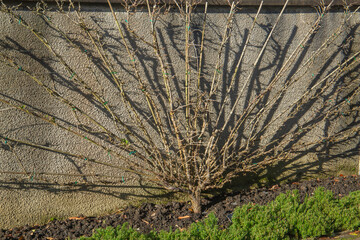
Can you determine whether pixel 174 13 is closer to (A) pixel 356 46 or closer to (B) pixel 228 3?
(B) pixel 228 3

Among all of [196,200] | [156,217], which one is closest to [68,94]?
[156,217]

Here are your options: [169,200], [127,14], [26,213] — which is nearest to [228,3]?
[127,14]

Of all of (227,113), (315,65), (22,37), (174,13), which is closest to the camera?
(22,37)

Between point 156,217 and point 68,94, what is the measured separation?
1.46 m

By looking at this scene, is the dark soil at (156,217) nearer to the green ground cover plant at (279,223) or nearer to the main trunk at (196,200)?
the main trunk at (196,200)

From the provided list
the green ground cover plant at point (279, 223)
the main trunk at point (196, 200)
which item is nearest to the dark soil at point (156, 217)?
the main trunk at point (196, 200)

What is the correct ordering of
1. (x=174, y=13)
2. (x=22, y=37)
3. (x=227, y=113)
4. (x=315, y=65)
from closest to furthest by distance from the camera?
1. (x=22, y=37)
2. (x=174, y=13)
3. (x=227, y=113)
4. (x=315, y=65)

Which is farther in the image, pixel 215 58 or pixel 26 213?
pixel 215 58

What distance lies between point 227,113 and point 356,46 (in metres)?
1.98

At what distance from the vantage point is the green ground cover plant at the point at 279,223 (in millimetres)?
2838

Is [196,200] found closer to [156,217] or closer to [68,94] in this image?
[156,217]

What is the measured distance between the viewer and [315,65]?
4.54 metres

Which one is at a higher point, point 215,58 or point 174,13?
point 174,13

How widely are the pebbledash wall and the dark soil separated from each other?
0.41ft
